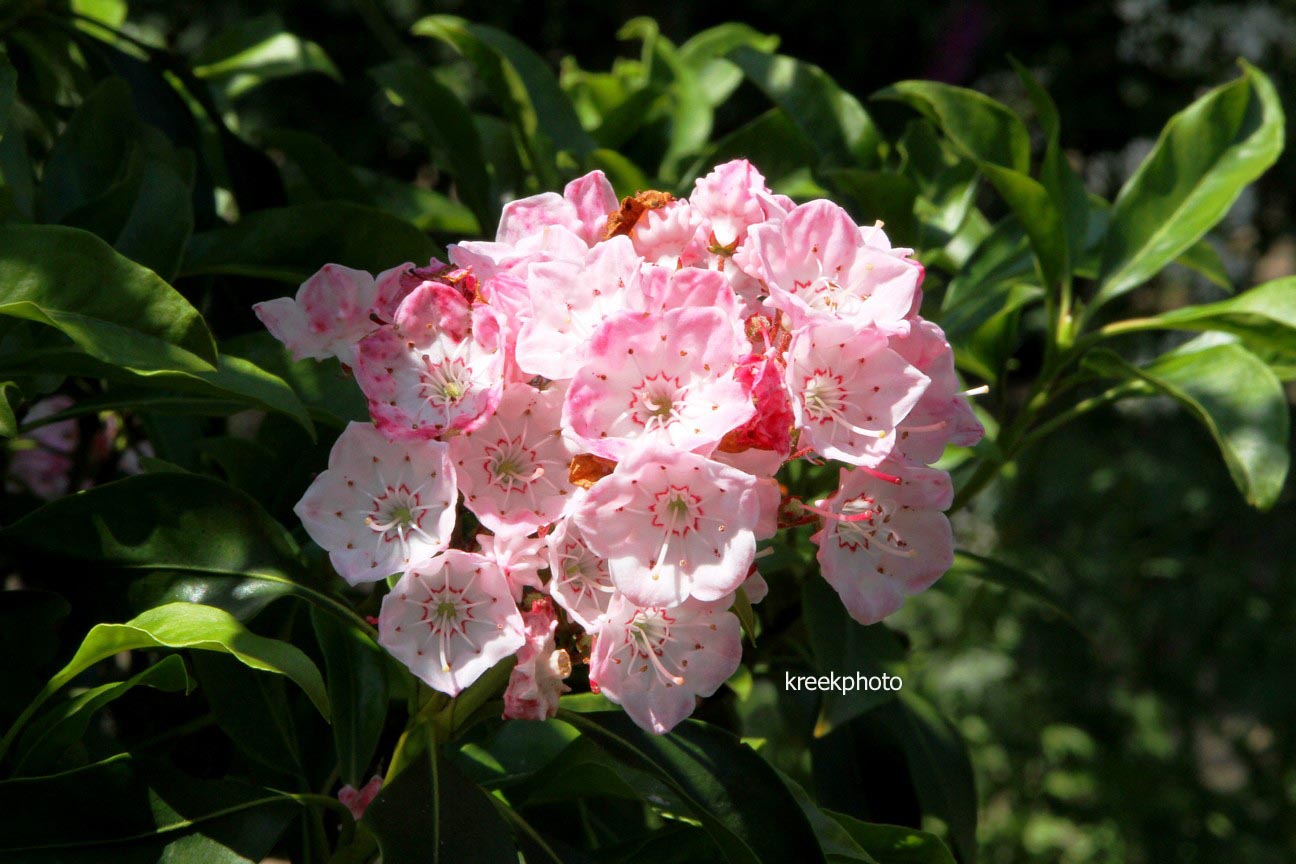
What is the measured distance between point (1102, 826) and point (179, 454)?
83.7 inches

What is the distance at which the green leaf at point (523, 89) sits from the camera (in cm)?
148

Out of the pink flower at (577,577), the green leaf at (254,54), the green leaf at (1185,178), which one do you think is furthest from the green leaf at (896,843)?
the green leaf at (254,54)

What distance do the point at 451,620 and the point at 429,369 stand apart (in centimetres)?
17

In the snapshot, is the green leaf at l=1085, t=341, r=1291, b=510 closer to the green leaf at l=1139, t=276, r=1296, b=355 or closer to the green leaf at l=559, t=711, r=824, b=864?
the green leaf at l=1139, t=276, r=1296, b=355

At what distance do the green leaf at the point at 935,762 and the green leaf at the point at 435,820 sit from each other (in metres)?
0.54

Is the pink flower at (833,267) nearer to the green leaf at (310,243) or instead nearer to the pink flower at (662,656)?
the pink flower at (662,656)

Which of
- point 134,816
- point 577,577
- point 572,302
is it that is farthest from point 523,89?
point 134,816

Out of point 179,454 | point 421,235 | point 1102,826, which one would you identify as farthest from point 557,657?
point 1102,826

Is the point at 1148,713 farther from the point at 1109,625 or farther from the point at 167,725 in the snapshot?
the point at 167,725

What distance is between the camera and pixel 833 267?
933 millimetres

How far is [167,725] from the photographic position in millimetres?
1241

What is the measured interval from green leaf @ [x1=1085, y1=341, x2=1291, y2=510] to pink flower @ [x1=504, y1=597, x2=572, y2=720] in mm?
638

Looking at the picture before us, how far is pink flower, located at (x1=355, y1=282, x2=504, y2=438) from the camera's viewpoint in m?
0.88

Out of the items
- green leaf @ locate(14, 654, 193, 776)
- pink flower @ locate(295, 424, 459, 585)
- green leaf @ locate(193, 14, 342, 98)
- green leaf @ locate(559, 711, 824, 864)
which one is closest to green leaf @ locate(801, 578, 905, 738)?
green leaf @ locate(559, 711, 824, 864)
